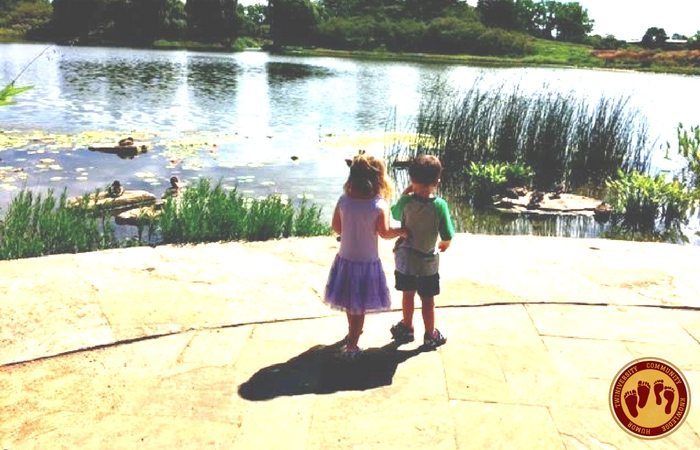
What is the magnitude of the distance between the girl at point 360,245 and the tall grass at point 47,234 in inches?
131

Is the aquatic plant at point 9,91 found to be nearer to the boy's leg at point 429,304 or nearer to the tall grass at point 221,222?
→ the boy's leg at point 429,304

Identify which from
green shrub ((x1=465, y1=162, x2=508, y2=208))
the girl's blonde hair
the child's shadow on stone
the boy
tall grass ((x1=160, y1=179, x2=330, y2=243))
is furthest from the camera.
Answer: green shrub ((x1=465, y1=162, x2=508, y2=208))

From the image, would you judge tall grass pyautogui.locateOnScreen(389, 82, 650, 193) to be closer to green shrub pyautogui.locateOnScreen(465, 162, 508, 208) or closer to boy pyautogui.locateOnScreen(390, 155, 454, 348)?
green shrub pyautogui.locateOnScreen(465, 162, 508, 208)

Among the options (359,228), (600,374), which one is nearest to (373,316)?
(359,228)

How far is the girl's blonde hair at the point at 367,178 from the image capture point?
9.98ft

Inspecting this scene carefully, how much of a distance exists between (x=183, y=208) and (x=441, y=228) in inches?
138

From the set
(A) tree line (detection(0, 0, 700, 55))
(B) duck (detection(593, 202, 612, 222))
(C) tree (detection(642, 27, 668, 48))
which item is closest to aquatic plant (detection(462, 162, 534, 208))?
(B) duck (detection(593, 202, 612, 222))

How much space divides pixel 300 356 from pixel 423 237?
93cm

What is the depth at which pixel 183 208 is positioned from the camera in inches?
234

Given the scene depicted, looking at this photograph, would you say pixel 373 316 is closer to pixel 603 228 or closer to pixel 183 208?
pixel 183 208

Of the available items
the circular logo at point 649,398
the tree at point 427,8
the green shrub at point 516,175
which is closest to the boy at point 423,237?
the circular logo at point 649,398

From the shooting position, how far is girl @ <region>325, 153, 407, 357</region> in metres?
3.10

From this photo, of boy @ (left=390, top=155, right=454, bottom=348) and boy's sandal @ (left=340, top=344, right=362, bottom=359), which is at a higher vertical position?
boy @ (left=390, top=155, right=454, bottom=348)

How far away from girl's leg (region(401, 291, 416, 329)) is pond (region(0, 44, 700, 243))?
2.14 meters
